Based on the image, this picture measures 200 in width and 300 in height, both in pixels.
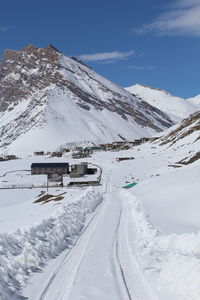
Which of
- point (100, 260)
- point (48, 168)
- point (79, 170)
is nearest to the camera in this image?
point (100, 260)

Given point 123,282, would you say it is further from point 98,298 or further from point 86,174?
point 86,174

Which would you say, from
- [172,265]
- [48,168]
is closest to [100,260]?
[172,265]

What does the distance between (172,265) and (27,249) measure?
5615 mm

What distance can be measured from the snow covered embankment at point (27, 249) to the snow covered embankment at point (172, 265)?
3634 mm

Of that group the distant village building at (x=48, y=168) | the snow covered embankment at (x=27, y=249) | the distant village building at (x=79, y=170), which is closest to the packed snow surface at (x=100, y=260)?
the snow covered embankment at (x=27, y=249)

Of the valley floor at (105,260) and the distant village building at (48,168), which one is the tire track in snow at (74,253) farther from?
the distant village building at (48,168)

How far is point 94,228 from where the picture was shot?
25.3m

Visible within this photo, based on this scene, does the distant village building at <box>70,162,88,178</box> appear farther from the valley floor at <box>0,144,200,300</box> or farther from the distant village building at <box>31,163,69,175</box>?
the valley floor at <box>0,144,200,300</box>

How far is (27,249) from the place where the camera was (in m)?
15.3

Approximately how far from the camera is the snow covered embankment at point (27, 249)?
→ 1185 cm

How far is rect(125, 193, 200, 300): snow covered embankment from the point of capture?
11.0 meters

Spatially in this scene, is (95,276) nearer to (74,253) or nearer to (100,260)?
(100,260)

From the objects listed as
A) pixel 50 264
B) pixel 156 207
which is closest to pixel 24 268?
pixel 50 264

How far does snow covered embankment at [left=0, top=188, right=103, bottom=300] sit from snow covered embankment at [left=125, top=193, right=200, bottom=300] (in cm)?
363
